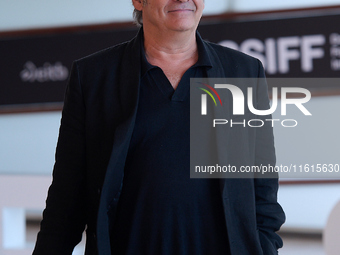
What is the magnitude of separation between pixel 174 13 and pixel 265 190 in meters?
0.62

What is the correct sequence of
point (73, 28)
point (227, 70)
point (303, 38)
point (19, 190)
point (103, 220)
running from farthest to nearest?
point (73, 28) < point (303, 38) < point (19, 190) < point (227, 70) < point (103, 220)

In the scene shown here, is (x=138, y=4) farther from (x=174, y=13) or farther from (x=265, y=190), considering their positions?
(x=265, y=190)

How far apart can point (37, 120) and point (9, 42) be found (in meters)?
0.77

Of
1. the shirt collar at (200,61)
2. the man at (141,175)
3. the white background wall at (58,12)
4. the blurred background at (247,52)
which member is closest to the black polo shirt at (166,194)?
the man at (141,175)

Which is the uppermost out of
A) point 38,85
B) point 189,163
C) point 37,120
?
→ point 38,85

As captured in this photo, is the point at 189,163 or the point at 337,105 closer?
the point at 189,163

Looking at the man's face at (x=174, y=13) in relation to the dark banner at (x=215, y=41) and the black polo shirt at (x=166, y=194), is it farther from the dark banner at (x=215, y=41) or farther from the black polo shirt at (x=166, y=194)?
the dark banner at (x=215, y=41)

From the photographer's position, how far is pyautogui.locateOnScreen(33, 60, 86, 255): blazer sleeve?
125 cm

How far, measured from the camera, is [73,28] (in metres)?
3.97

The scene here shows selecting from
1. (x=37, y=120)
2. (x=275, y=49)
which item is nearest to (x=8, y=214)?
(x=37, y=120)

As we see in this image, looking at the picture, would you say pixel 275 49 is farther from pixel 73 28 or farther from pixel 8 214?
pixel 8 214

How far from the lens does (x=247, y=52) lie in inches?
147

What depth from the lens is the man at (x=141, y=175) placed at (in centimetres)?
122

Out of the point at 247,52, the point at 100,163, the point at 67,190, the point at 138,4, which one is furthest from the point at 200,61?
the point at 247,52
